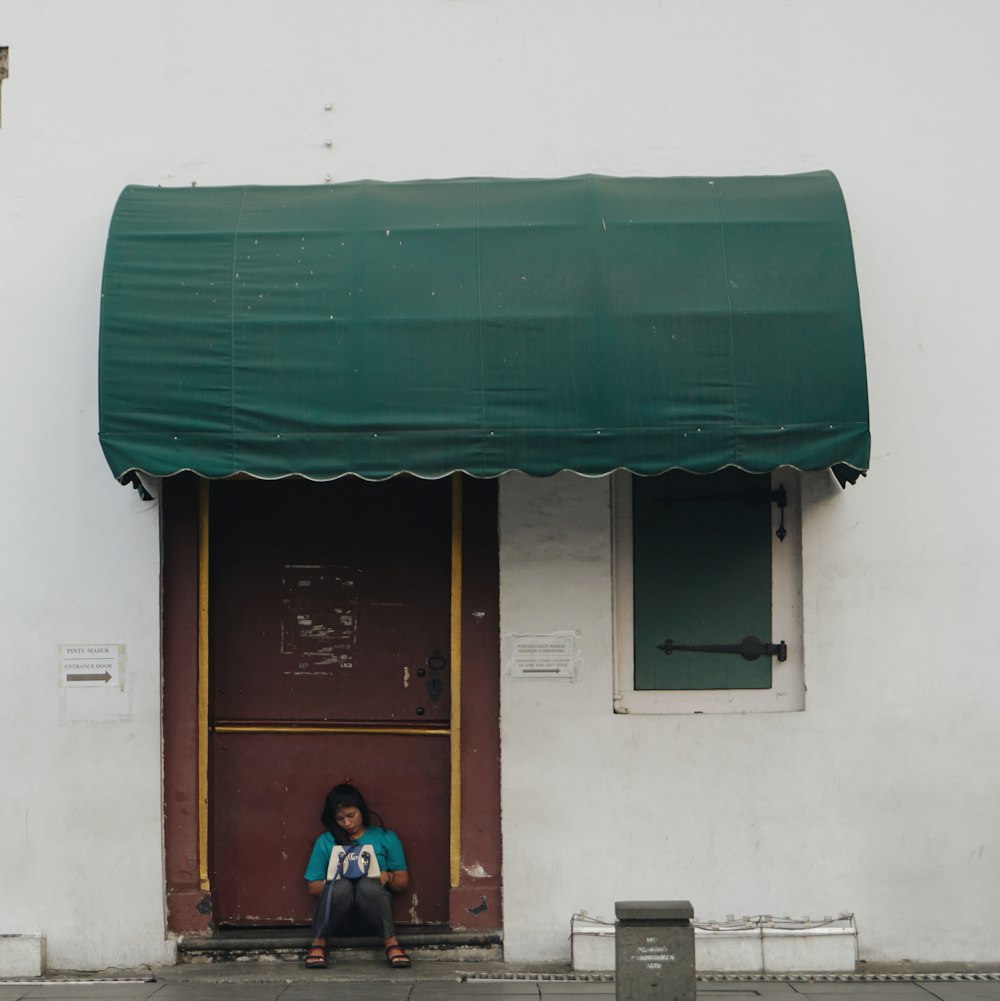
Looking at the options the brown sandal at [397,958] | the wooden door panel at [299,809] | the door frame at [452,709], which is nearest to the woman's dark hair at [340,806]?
the wooden door panel at [299,809]

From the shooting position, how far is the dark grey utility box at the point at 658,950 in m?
5.55

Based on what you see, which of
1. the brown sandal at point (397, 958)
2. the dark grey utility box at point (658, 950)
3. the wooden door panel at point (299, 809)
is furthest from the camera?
the wooden door panel at point (299, 809)

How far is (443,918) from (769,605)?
2675 mm

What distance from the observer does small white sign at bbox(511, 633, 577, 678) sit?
7.42 metres

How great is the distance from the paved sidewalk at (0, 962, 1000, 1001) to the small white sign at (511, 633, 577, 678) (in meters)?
Answer: 1.65

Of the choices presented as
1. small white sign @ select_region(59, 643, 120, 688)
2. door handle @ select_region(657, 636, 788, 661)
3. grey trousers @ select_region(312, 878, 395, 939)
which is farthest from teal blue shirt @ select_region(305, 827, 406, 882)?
door handle @ select_region(657, 636, 788, 661)

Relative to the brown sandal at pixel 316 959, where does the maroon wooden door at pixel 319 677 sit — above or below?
above

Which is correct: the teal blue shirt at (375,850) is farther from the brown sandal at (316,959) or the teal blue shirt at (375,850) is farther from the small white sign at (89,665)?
the small white sign at (89,665)

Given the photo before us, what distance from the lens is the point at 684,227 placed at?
22.3 ft

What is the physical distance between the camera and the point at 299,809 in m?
7.76

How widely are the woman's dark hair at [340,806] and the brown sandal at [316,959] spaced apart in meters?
0.59

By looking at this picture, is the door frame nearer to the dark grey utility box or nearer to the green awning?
the green awning

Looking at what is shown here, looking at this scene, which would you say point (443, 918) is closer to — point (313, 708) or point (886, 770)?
point (313, 708)

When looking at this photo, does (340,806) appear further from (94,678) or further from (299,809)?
(94,678)
